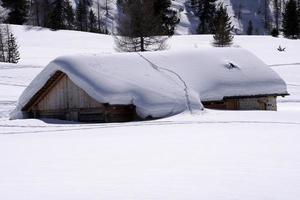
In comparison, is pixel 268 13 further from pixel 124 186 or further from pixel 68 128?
pixel 124 186

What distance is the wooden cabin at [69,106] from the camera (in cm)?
2572

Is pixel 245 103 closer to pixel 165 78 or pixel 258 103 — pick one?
pixel 258 103

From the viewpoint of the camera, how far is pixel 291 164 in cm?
1012

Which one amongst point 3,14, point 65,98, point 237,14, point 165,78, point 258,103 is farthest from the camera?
point 237,14

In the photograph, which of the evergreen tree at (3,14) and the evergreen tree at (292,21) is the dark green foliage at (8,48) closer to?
the evergreen tree at (3,14)

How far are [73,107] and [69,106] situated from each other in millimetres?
309

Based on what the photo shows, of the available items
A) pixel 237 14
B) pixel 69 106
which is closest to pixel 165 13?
pixel 69 106

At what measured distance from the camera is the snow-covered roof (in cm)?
2506

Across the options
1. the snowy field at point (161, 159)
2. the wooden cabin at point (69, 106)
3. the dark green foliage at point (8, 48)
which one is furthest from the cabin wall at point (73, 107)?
the dark green foliage at point (8, 48)

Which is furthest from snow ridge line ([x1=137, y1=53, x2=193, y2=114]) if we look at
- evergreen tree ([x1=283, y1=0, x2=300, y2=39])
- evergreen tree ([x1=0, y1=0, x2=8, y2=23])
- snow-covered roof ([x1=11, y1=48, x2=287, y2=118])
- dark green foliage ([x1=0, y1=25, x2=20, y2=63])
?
evergreen tree ([x1=283, y1=0, x2=300, y2=39])

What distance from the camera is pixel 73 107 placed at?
2678 cm

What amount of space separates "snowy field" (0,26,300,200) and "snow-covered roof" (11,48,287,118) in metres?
1.87

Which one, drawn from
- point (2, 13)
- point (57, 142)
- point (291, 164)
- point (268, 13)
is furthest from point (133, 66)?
point (268, 13)

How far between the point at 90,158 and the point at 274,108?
19.9 meters
